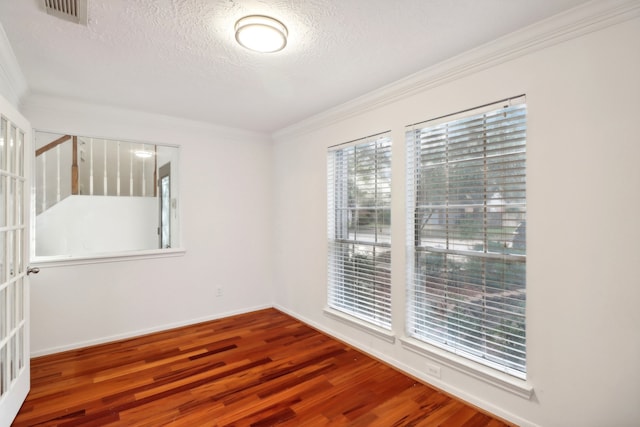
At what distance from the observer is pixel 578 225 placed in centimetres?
178

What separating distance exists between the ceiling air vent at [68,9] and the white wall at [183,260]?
173 cm

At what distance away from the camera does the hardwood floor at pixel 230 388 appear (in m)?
2.10

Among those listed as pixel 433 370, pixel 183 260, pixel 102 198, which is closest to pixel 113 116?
pixel 102 198

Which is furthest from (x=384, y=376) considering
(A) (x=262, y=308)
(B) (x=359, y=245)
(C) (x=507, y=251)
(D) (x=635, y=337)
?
(A) (x=262, y=308)

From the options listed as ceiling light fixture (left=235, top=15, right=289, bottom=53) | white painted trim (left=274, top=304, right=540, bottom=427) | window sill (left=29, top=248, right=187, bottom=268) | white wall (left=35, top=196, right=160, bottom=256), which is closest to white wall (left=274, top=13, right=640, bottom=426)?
white painted trim (left=274, top=304, right=540, bottom=427)

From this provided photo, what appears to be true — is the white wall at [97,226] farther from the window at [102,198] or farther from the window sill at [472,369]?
the window sill at [472,369]

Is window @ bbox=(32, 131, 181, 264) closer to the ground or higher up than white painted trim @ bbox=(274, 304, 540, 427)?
higher up

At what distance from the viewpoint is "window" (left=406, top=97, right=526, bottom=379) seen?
81.2 inches

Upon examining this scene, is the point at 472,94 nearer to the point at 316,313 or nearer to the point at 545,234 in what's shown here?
the point at 545,234

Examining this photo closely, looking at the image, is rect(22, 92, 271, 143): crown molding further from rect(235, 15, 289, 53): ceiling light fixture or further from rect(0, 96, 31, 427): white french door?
rect(235, 15, 289, 53): ceiling light fixture

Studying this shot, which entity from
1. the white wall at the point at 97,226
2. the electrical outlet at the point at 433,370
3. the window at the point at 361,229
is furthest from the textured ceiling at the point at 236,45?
the electrical outlet at the point at 433,370

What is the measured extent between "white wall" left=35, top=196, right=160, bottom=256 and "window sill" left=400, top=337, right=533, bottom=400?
3.09m

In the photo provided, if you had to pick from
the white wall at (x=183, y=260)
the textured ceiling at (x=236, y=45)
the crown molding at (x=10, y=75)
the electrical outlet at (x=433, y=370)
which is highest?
the textured ceiling at (x=236, y=45)

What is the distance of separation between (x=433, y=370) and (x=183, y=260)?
297 centimetres
